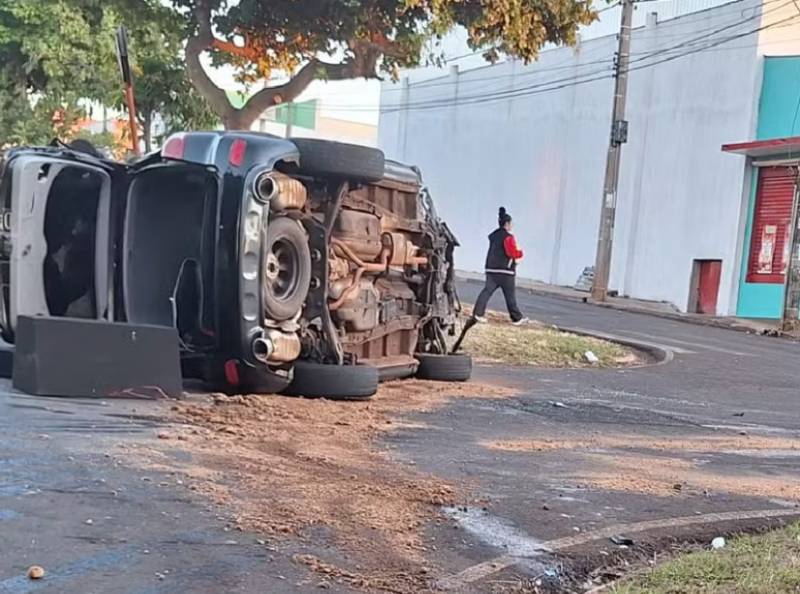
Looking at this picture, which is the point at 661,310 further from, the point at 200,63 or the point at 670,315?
the point at 200,63

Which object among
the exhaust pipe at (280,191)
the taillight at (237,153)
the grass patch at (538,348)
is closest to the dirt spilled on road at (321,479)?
the exhaust pipe at (280,191)

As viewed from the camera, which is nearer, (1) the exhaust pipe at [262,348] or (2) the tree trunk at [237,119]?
(1) the exhaust pipe at [262,348]

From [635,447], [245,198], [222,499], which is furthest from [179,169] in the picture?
[635,447]

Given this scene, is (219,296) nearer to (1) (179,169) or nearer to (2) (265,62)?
(1) (179,169)

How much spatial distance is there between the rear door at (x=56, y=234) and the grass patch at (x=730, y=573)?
15.3 feet

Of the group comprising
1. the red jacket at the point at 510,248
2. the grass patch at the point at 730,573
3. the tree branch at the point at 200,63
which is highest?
the tree branch at the point at 200,63

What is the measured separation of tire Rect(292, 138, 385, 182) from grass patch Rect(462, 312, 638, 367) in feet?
14.9

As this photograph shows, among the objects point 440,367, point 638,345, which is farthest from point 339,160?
point 638,345

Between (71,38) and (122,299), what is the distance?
14.3 metres

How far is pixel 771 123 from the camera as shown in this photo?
74.9 feet

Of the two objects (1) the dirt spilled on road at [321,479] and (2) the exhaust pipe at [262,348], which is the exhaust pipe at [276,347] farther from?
(1) the dirt spilled on road at [321,479]

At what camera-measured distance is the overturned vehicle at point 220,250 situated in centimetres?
645

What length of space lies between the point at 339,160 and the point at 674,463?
10.1 ft

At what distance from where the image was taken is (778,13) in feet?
75.3
